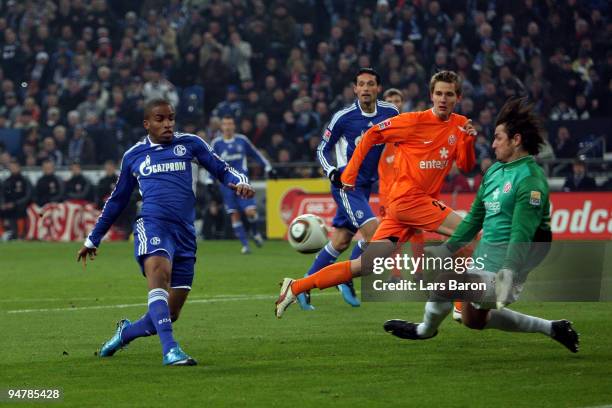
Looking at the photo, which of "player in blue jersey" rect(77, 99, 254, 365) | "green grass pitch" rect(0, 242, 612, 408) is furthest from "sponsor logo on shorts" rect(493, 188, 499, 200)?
"player in blue jersey" rect(77, 99, 254, 365)

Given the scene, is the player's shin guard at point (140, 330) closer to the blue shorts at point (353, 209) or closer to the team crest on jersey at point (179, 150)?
the team crest on jersey at point (179, 150)

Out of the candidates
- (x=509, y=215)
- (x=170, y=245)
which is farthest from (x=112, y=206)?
(x=509, y=215)

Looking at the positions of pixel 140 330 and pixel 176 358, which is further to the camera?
pixel 140 330

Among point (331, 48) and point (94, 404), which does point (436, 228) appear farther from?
point (331, 48)

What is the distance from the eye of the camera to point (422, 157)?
11.2 meters

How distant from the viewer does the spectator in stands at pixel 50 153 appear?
92.3 ft

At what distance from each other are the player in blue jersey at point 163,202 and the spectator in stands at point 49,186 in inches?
696

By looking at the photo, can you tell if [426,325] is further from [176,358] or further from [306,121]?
[306,121]

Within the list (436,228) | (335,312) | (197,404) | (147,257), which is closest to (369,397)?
(197,404)

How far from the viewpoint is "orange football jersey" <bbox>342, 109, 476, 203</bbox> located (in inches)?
433

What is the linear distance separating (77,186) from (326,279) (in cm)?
1766

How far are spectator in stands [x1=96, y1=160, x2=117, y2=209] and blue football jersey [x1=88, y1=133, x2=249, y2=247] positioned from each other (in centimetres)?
1731

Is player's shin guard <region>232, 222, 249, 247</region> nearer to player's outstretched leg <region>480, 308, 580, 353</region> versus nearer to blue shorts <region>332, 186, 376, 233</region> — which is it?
blue shorts <region>332, 186, 376, 233</region>

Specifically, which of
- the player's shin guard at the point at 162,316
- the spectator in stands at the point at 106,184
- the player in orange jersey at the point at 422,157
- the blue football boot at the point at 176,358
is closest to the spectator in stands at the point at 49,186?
the spectator in stands at the point at 106,184
